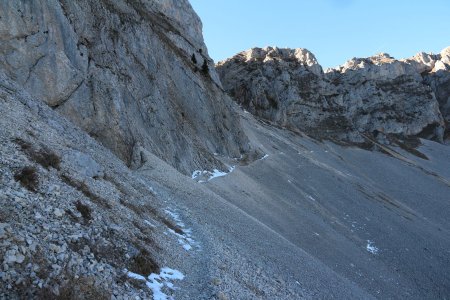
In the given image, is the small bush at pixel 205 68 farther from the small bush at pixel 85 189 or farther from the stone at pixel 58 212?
the stone at pixel 58 212

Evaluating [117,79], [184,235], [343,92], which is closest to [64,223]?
[184,235]

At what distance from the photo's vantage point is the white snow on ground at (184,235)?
18.8 meters

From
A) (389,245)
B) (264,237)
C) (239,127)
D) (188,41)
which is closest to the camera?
(264,237)

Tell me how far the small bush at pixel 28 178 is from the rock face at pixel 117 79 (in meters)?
17.0

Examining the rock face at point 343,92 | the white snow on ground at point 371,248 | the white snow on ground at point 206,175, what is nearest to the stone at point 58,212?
the white snow on ground at point 206,175

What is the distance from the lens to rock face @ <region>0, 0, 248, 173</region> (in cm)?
2931

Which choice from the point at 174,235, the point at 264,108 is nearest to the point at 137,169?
the point at 174,235

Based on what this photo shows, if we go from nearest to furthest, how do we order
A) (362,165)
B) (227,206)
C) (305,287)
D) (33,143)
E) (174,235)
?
(33,143) → (174,235) → (305,287) → (227,206) → (362,165)

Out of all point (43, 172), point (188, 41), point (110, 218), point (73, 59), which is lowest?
point (110, 218)

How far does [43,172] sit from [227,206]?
19.2 metres

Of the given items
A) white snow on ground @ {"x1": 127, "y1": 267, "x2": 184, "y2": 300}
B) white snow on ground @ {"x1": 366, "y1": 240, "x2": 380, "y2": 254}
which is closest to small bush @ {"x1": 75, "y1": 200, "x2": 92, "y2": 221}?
white snow on ground @ {"x1": 127, "y1": 267, "x2": 184, "y2": 300}

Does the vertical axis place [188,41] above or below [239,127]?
above

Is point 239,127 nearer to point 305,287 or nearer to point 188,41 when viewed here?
point 188,41

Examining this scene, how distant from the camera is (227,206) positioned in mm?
32094
